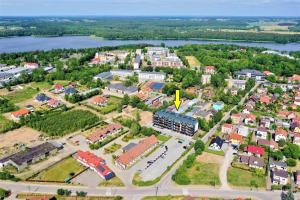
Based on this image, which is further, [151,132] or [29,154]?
[151,132]

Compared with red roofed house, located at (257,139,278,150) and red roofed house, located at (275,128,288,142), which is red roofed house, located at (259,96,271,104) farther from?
red roofed house, located at (257,139,278,150)

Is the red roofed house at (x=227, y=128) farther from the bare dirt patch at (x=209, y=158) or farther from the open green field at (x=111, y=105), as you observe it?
the open green field at (x=111, y=105)

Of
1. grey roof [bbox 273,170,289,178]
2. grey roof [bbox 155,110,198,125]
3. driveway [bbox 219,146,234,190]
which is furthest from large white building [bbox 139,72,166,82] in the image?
grey roof [bbox 273,170,289,178]

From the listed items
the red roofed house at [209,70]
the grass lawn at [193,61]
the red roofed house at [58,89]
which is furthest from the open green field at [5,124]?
the grass lawn at [193,61]

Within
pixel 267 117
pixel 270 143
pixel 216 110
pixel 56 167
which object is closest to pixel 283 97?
pixel 267 117

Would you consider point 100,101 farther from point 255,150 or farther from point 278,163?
point 278,163

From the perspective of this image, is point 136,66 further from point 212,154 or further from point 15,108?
point 212,154

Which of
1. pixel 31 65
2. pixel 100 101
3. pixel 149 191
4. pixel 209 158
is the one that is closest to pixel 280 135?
pixel 209 158
